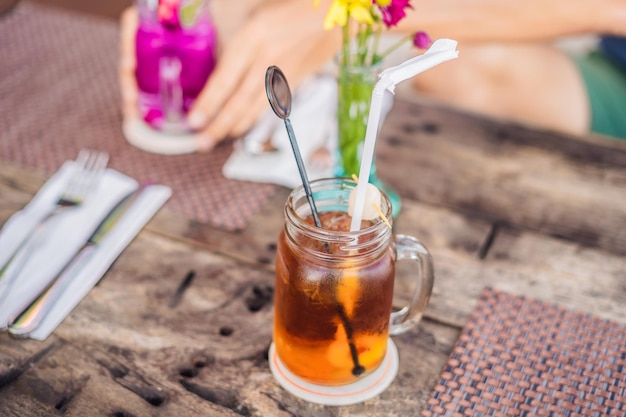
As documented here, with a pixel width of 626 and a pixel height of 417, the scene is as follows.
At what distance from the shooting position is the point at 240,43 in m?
1.13

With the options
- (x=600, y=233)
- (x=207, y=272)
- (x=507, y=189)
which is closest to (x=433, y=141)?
(x=507, y=189)

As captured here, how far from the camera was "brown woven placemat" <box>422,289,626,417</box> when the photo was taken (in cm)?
68

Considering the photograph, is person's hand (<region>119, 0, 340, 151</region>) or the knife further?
person's hand (<region>119, 0, 340, 151</region>)

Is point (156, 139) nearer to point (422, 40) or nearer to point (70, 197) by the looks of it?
point (70, 197)

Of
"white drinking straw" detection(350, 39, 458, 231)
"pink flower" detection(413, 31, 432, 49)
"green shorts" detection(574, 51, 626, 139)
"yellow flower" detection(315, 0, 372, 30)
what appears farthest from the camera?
"green shorts" detection(574, 51, 626, 139)

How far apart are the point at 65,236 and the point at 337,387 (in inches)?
15.8

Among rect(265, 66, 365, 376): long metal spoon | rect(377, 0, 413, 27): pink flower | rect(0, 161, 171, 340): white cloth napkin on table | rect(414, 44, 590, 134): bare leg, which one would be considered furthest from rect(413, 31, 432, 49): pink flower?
rect(414, 44, 590, 134): bare leg

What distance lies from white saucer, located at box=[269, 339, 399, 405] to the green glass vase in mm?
247

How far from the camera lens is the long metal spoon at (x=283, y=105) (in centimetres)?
61

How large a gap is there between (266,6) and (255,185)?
400 millimetres

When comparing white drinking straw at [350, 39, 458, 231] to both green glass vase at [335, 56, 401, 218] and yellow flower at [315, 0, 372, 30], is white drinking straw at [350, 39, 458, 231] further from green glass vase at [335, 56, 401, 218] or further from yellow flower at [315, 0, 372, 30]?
green glass vase at [335, 56, 401, 218]

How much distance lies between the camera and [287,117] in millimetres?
638

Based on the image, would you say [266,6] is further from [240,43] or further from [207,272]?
[207,272]

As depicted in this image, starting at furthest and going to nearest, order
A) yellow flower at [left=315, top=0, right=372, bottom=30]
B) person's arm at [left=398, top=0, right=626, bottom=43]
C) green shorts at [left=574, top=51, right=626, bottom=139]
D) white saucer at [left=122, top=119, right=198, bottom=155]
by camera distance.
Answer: green shorts at [left=574, top=51, right=626, bottom=139] → person's arm at [left=398, top=0, right=626, bottom=43] → white saucer at [left=122, top=119, right=198, bottom=155] → yellow flower at [left=315, top=0, right=372, bottom=30]
